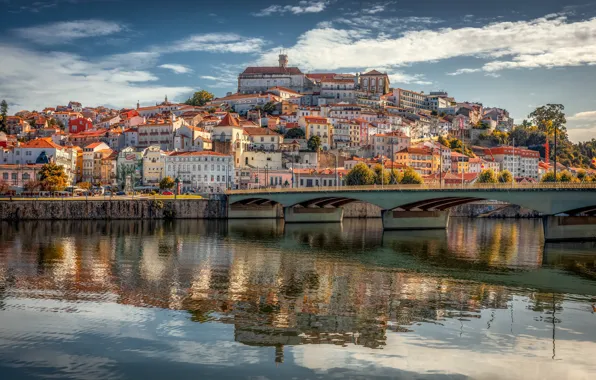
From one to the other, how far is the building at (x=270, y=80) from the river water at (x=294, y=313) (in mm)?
124025

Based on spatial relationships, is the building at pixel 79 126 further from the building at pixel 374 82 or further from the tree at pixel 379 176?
the tree at pixel 379 176

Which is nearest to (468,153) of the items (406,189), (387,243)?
(406,189)

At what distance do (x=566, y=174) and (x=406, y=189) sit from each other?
65028mm

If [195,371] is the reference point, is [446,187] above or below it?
above

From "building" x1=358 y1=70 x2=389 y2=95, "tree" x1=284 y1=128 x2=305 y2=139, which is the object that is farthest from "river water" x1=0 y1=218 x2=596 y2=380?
"building" x1=358 y1=70 x2=389 y2=95

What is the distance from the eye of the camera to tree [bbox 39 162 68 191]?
258 feet

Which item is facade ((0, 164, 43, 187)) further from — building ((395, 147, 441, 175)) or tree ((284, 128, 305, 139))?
building ((395, 147, 441, 175))

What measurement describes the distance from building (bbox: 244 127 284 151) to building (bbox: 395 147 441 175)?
2189cm

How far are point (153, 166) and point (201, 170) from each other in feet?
27.5

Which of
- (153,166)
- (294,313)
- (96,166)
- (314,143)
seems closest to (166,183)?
(153,166)

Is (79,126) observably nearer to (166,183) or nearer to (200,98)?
(200,98)

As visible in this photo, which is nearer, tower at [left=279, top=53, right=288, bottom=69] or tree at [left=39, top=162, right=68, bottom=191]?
tree at [left=39, top=162, right=68, bottom=191]

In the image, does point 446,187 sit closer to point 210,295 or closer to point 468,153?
point 210,295

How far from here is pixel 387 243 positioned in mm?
47531
